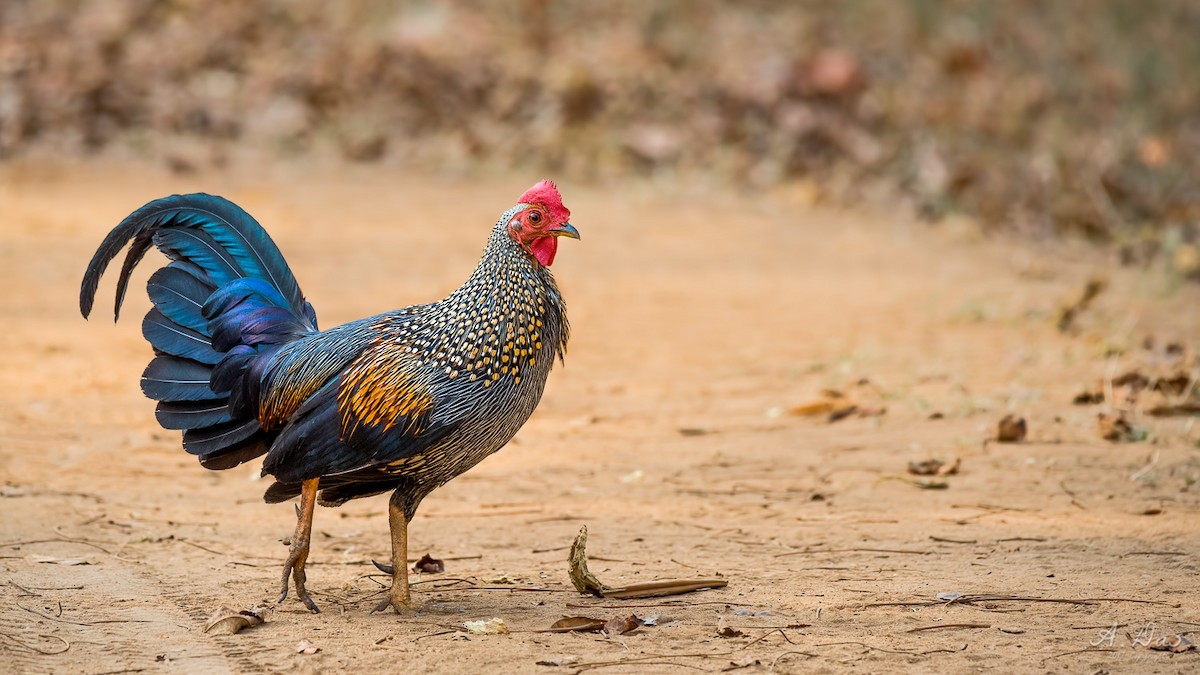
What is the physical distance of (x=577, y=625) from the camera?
15.4ft

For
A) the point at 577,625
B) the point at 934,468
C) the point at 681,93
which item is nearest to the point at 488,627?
the point at 577,625

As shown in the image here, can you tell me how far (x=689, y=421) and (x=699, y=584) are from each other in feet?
8.90

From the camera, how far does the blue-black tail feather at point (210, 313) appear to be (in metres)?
5.16

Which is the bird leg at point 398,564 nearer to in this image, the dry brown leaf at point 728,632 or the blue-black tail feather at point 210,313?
the blue-black tail feather at point 210,313

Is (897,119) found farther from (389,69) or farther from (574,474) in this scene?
(574,474)

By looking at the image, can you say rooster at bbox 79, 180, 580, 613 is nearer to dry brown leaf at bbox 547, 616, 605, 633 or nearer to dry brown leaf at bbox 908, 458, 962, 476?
dry brown leaf at bbox 547, 616, 605, 633

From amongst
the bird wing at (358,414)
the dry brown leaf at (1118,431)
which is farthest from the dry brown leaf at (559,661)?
the dry brown leaf at (1118,431)

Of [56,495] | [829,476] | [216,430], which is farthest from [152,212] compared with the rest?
[829,476]

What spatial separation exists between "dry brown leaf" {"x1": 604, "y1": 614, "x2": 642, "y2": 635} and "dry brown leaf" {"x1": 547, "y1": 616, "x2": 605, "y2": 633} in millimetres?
29

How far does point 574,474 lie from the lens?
6914 millimetres

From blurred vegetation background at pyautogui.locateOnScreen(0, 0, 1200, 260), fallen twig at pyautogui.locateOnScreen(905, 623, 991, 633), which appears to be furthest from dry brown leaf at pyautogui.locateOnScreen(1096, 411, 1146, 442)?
blurred vegetation background at pyautogui.locateOnScreen(0, 0, 1200, 260)

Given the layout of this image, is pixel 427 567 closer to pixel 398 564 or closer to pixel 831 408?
pixel 398 564

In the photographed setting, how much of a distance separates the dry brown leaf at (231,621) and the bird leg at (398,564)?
435 millimetres

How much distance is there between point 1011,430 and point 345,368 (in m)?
3.74
